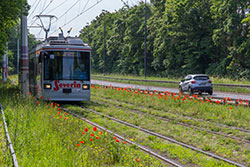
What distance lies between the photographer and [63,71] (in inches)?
722

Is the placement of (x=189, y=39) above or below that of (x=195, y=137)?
above

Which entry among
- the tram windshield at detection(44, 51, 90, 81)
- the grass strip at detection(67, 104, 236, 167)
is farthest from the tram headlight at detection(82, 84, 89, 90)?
the grass strip at detection(67, 104, 236, 167)

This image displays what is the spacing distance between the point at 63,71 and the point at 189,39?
37.3 meters

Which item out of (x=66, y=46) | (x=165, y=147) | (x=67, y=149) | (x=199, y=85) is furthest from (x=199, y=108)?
(x=199, y=85)

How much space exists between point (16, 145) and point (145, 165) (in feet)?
9.23

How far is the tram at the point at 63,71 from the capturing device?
59.7 feet

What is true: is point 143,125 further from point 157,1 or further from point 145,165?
point 157,1

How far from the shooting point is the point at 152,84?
4181 cm

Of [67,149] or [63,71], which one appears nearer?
[67,149]

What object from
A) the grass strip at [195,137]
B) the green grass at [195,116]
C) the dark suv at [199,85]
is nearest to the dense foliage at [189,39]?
the dark suv at [199,85]

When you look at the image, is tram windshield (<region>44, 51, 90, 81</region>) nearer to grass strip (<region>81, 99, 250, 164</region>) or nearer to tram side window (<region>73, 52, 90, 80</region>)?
tram side window (<region>73, 52, 90, 80</region>)

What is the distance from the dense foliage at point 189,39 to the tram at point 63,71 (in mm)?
21787

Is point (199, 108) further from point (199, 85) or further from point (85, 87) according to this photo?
point (199, 85)

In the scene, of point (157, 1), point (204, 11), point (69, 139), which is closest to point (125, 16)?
point (157, 1)
